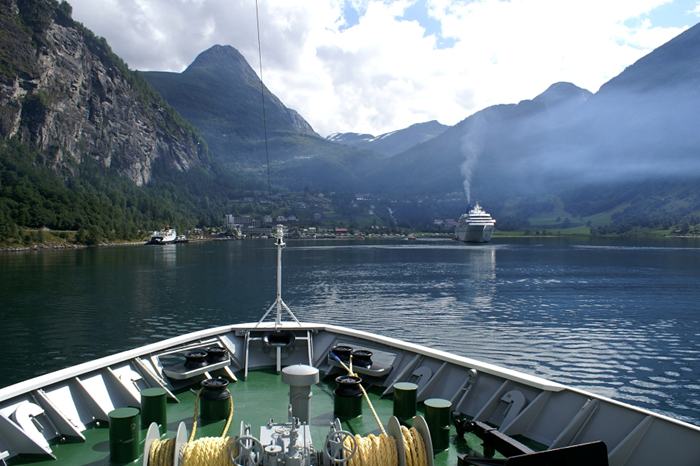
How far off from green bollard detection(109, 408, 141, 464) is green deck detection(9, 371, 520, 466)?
0.19 m

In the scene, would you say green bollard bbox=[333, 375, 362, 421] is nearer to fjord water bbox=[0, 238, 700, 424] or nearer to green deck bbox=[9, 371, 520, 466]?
green deck bbox=[9, 371, 520, 466]

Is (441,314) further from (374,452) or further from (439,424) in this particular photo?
(374,452)

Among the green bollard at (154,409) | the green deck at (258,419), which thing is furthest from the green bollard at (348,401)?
the green bollard at (154,409)

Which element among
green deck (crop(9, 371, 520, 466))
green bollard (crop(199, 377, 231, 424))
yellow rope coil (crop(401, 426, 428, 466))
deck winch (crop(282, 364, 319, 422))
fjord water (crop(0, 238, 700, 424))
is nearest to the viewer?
yellow rope coil (crop(401, 426, 428, 466))

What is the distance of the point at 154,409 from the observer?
8555 mm

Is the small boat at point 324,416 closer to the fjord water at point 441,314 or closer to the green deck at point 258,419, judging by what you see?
the green deck at point 258,419

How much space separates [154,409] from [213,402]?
0.97 metres

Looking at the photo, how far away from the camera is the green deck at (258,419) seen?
7622 millimetres

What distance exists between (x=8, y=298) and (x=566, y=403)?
54692mm

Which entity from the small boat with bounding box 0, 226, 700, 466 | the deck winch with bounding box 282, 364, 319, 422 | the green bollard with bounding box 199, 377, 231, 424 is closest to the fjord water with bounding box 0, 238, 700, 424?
the small boat with bounding box 0, 226, 700, 466

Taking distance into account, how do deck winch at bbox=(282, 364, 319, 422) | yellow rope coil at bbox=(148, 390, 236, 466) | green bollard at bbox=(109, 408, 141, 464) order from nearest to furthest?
yellow rope coil at bbox=(148, 390, 236, 466)
deck winch at bbox=(282, 364, 319, 422)
green bollard at bbox=(109, 408, 141, 464)

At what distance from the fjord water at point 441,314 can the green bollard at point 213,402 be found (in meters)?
17.8

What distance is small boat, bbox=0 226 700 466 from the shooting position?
19.7ft

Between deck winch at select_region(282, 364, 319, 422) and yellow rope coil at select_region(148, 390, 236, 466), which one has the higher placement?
deck winch at select_region(282, 364, 319, 422)
